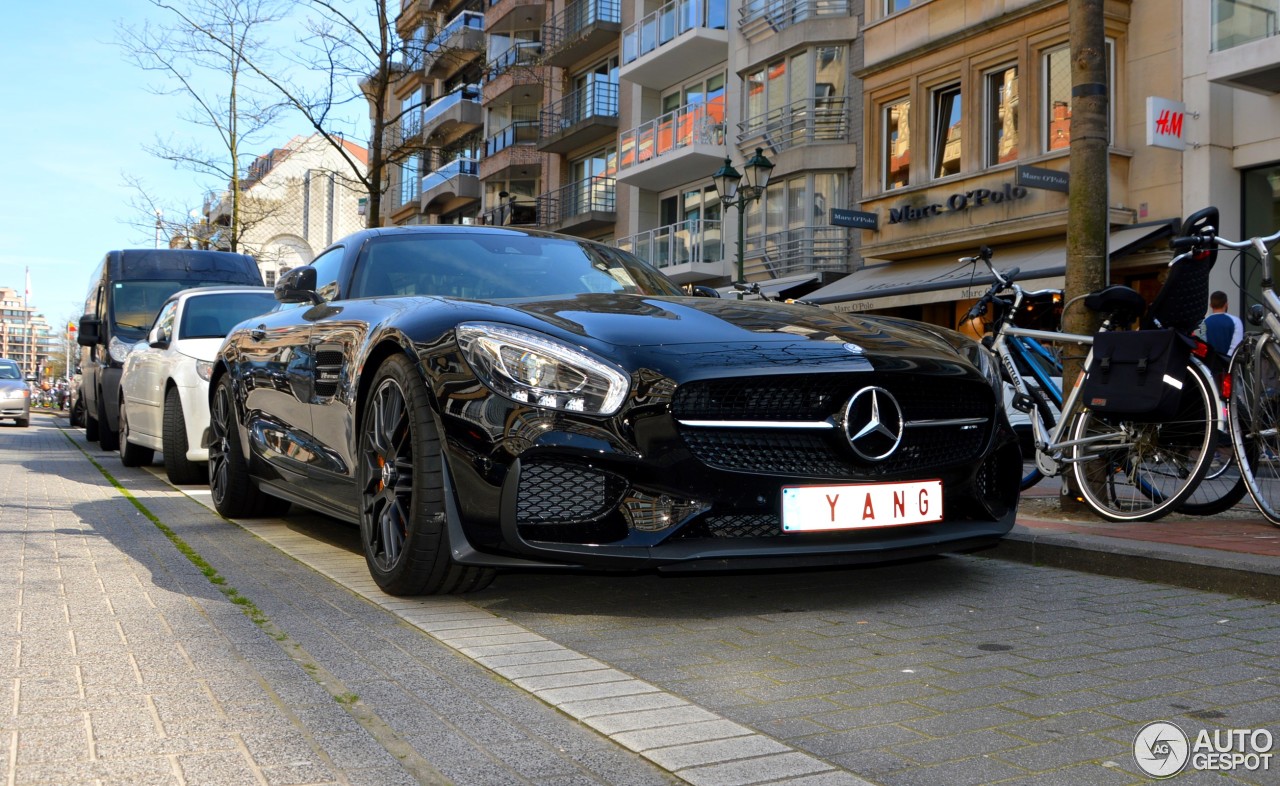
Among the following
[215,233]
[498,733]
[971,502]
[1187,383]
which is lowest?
[498,733]

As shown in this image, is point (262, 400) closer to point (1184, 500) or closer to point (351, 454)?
point (351, 454)

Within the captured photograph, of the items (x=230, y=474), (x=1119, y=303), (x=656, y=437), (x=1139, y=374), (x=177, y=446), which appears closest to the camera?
(x=656, y=437)

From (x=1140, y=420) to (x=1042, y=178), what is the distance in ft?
39.9

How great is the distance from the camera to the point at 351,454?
457cm

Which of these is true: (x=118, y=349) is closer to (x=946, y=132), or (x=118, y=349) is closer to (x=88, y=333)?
(x=88, y=333)

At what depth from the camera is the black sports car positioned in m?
3.49

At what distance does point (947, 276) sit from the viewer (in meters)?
19.5

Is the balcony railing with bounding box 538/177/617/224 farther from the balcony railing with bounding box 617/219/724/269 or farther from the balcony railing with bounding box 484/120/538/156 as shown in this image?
the balcony railing with bounding box 484/120/538/156

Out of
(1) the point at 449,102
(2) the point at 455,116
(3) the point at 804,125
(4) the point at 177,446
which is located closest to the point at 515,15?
(2) the point at 455,116

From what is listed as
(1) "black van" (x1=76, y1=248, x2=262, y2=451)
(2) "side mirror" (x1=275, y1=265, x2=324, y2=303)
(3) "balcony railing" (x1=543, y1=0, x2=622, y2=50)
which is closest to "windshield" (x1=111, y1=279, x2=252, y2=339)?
(1) "black van" (x1=76, y1=248, x2=262, y2=451)

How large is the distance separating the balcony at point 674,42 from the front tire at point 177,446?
21773 millimetres

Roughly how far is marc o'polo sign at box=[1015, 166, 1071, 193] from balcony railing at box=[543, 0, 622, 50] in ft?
63.3

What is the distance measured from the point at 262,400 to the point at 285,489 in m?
0.53

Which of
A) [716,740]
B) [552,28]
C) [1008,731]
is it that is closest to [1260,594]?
[1008,731]
